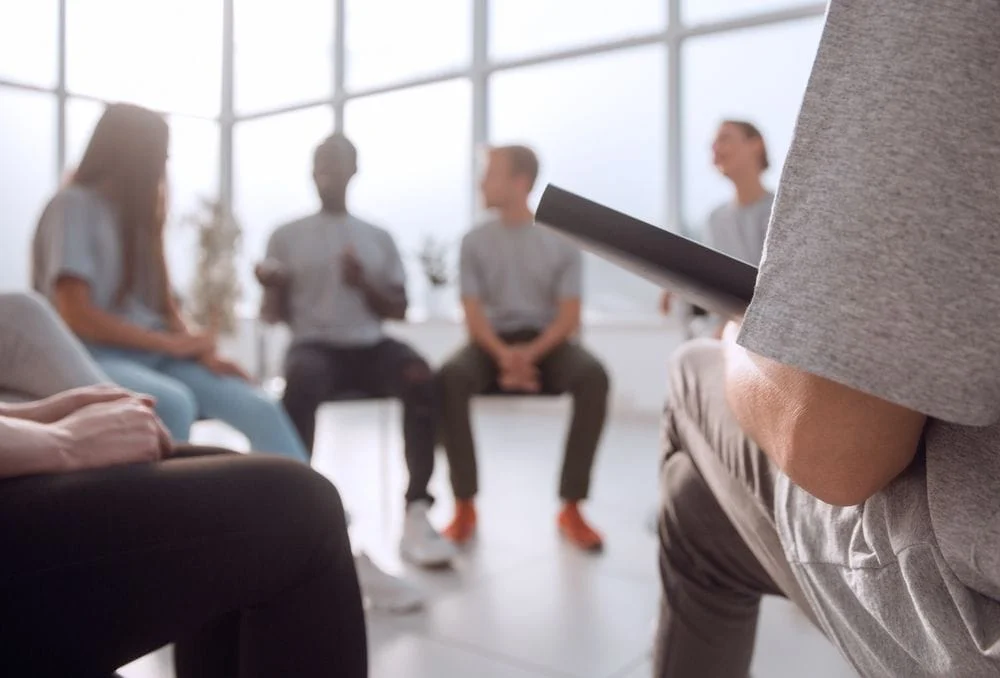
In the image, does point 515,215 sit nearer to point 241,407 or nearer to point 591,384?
point 591,384

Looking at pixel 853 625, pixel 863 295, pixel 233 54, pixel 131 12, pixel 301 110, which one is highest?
pixel 301 110

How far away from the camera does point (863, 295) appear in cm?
47

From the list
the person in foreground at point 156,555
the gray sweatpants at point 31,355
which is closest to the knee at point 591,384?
the gray sweatpants at point 31,355

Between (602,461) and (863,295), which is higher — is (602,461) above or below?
below

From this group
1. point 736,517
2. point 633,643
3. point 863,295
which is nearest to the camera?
point 863,295

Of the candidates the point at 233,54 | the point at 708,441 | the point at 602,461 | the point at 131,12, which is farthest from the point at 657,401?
the point at 708,441

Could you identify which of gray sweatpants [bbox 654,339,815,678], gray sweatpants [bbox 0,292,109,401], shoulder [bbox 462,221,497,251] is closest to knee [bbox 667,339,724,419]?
gray sweatpants [bbox 654,339,815,678]

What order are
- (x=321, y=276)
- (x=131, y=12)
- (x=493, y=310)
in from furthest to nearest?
(x=493, y=310), (x=321, y=276), (x=131, y=12)

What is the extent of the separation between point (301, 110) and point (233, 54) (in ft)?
11.4

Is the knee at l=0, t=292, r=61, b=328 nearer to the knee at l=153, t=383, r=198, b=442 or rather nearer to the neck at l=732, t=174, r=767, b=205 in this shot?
the knee at l=153, t=383, r=198, b=442

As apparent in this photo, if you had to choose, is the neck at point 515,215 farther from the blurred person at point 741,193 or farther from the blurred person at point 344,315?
the blurred person at point 741,193

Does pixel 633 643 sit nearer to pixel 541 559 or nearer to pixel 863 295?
pixel 541 559

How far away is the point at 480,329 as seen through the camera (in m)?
2.55

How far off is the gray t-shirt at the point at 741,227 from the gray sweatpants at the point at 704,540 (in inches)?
65.1
